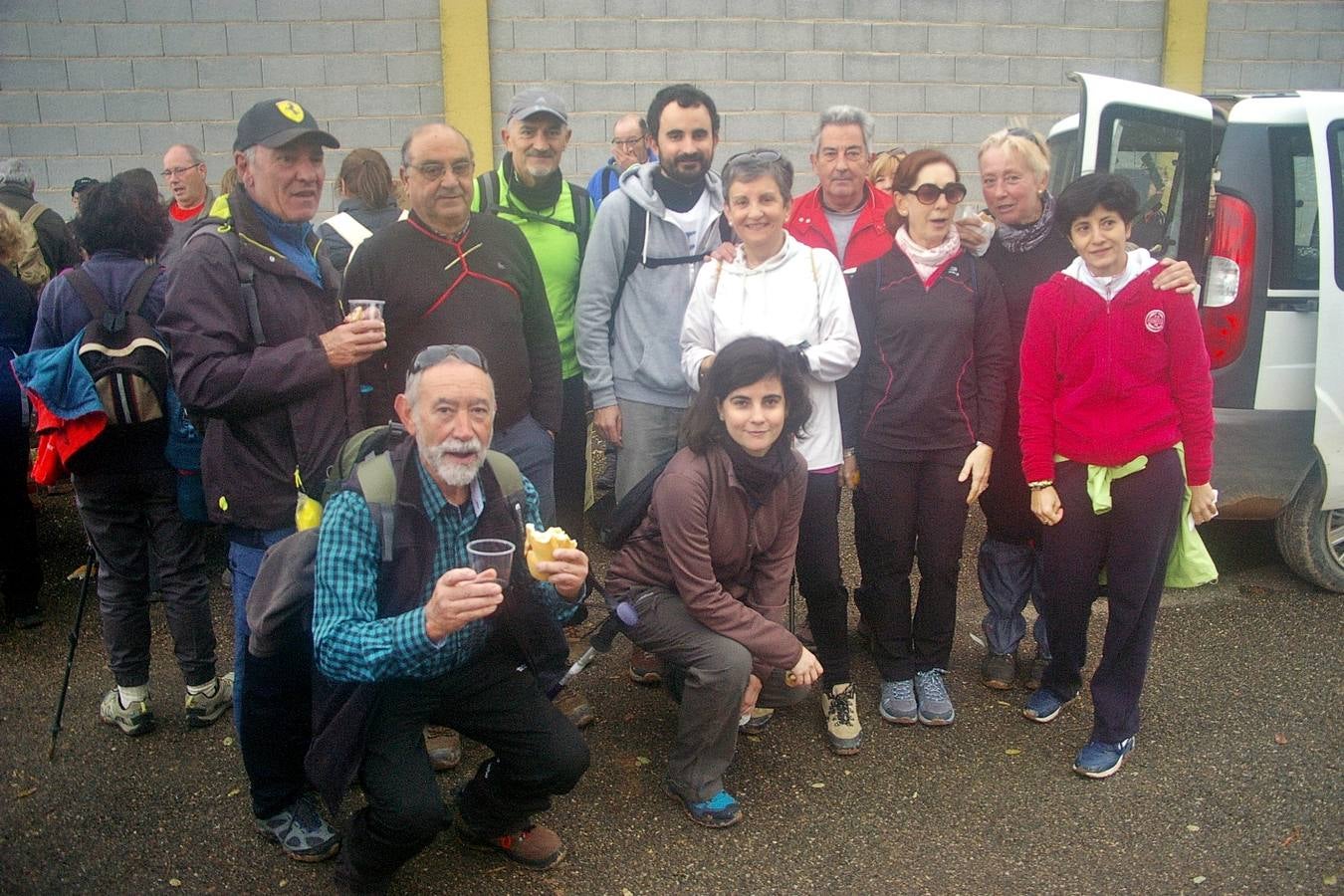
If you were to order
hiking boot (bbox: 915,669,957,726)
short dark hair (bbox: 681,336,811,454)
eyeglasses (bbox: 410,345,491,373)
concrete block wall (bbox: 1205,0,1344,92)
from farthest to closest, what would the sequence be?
concrete block wall (bbox: 1205,0,1344,92)
hiking boot (bbox: 915,669,957,726)
short dark hair (bbox: 681,336,811,454)
eyeglasses (bbox: 410,345,491,373)

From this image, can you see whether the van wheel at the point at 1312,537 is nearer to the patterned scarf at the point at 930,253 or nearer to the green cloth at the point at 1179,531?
the green cloth at the point at 1179,531

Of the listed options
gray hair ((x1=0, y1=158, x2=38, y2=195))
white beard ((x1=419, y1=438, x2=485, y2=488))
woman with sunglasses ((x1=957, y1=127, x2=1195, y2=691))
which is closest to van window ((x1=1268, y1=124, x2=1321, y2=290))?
woman with sunglasses ((x1=957, y1=127, x2=1195, y2=691))

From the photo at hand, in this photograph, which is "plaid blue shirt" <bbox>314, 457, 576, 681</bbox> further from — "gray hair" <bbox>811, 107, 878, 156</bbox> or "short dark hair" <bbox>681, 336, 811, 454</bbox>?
"gray hair" <bbox>811, 107, 878, 156</bbox>

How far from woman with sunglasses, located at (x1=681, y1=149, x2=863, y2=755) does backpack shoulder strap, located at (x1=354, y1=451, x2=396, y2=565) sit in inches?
48.2

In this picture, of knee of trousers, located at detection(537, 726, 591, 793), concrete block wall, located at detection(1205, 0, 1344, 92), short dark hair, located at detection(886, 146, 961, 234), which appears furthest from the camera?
concrete block wall, located at detection(1205, 0, 1344, 92)

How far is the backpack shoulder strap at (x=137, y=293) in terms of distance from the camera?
3773mm

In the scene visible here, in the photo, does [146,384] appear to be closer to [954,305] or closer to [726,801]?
[726,801]

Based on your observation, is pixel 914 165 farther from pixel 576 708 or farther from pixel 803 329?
pixel 576 708

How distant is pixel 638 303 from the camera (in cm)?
397

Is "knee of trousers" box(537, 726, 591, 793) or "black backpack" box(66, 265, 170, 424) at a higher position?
"black backpack" box(66, 265, 170, 424)

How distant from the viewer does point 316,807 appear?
3.31 m

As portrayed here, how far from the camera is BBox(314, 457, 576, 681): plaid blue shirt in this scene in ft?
8.54

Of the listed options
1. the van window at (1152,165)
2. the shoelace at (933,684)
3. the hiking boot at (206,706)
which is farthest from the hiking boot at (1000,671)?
the hiking boot at (206,706)

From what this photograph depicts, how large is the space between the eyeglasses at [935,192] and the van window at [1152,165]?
806mm
